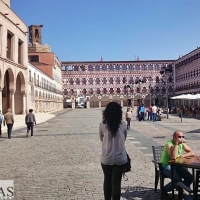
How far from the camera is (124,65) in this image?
94875 millimetres

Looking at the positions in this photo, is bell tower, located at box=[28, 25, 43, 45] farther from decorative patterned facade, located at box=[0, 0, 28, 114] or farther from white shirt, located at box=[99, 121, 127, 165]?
white shirt, located at box=[99, 121, 127, 165]

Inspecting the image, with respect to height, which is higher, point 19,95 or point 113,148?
point 19,95

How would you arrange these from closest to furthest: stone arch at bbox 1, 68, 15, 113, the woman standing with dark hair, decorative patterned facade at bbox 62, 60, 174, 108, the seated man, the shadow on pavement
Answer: the woman standing with dark hair → the seated man → the shadow on pavement → stone arch at bbox 1, 68, 15, 113 → decorative patterned facade at bbox 62, 60, 174, 108

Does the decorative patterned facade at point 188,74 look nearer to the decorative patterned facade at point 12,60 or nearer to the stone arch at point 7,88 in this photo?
the decorative patterned facade at point 12,60

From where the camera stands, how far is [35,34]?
8162cm

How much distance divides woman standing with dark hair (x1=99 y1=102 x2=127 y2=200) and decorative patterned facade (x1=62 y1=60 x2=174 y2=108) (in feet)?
292

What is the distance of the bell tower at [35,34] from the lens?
80.6 metres

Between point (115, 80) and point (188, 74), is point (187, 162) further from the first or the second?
point (115, 80)

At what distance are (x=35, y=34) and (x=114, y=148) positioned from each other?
80.3 meters

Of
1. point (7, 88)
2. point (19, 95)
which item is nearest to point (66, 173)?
point (7, 88)

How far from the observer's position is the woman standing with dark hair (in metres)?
5.07

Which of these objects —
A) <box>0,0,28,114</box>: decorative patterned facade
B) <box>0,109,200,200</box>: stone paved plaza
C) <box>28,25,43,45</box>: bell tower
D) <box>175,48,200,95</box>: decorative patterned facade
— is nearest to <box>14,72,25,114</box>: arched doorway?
<box>0,0,28,114</box>: decorative patterned facade

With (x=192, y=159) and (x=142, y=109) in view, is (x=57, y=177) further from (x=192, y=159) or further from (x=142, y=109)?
(x=142, y=109)

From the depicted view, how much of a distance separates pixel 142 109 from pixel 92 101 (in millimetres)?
64065
